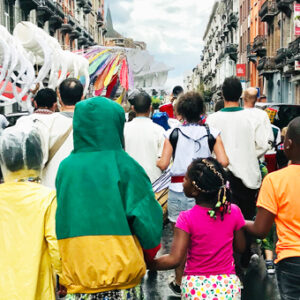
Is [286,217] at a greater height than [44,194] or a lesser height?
lesser

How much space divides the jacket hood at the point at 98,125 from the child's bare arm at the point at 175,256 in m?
0.69

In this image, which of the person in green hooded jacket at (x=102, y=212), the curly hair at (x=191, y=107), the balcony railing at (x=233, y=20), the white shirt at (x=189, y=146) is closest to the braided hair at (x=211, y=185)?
the person in green hooded jacket at (x=102, y=212)

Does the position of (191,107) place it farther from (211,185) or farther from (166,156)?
(211,185)

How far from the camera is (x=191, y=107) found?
4.80 metres

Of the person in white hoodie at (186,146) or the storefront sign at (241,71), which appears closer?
the person in white hoodie at (186,146)

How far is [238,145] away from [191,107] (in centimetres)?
77

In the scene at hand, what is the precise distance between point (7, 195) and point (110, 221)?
622 millimetres

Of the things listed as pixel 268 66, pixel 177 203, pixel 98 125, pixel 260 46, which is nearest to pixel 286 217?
pixel 98 125

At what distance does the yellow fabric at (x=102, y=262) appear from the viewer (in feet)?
8.61

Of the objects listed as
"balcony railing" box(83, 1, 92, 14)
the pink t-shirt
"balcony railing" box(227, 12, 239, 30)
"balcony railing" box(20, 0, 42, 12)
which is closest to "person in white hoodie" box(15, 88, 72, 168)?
the pink t-shirt

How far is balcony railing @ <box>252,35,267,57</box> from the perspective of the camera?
4166 centimetres

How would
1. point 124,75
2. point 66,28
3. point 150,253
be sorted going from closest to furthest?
point 150,253 < point 124,75 < point 66,28

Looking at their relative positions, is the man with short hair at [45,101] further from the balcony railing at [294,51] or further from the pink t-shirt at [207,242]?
the balcony railing at [294,51]

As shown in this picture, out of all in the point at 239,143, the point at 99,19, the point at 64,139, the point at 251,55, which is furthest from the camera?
the point at 99,19
